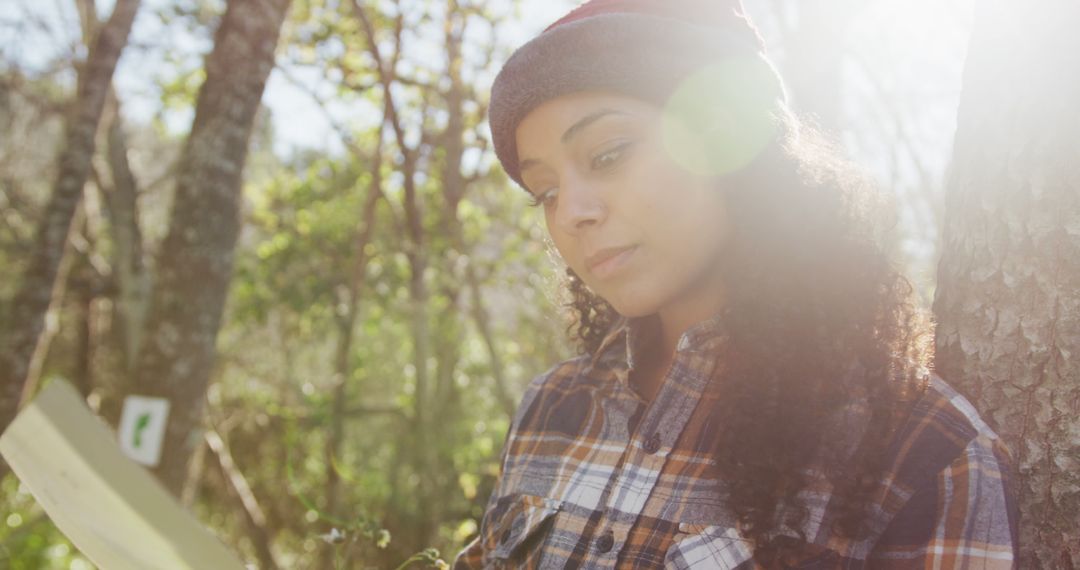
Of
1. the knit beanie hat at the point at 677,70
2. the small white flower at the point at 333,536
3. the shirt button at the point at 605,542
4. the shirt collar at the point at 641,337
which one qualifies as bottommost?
the small white flower at the point at 333,536

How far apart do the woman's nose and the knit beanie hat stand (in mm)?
150

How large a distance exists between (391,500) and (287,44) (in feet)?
12.1

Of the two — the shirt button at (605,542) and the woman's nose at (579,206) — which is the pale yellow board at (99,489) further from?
the woman's nose at (579,206)

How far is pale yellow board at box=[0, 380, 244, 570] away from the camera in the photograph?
0.83 m

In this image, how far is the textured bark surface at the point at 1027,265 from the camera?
141cm

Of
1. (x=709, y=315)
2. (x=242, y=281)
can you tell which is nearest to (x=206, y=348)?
(x=709, y=315)

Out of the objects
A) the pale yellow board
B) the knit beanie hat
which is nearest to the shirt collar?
the knit beanie hat

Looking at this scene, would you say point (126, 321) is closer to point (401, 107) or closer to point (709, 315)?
point (401, 107)

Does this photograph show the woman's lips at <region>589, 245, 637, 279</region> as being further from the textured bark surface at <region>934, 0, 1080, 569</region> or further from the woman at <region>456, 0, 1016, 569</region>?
the textured bark surface at <region>934, 0, 1080, 569</region>

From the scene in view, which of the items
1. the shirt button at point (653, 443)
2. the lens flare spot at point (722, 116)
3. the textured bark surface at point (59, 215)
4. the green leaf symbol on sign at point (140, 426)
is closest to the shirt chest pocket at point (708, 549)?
the shirt button at point (653, 443)

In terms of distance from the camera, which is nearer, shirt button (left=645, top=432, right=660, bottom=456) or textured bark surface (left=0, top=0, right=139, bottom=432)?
shirt button (left=645, top=432, right=660, bottom=456)

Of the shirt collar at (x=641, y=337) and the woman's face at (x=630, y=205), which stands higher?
the woman's face at (x=630, y=205)

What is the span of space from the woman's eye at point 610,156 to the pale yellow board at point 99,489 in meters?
0.86

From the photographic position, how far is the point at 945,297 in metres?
1.66
